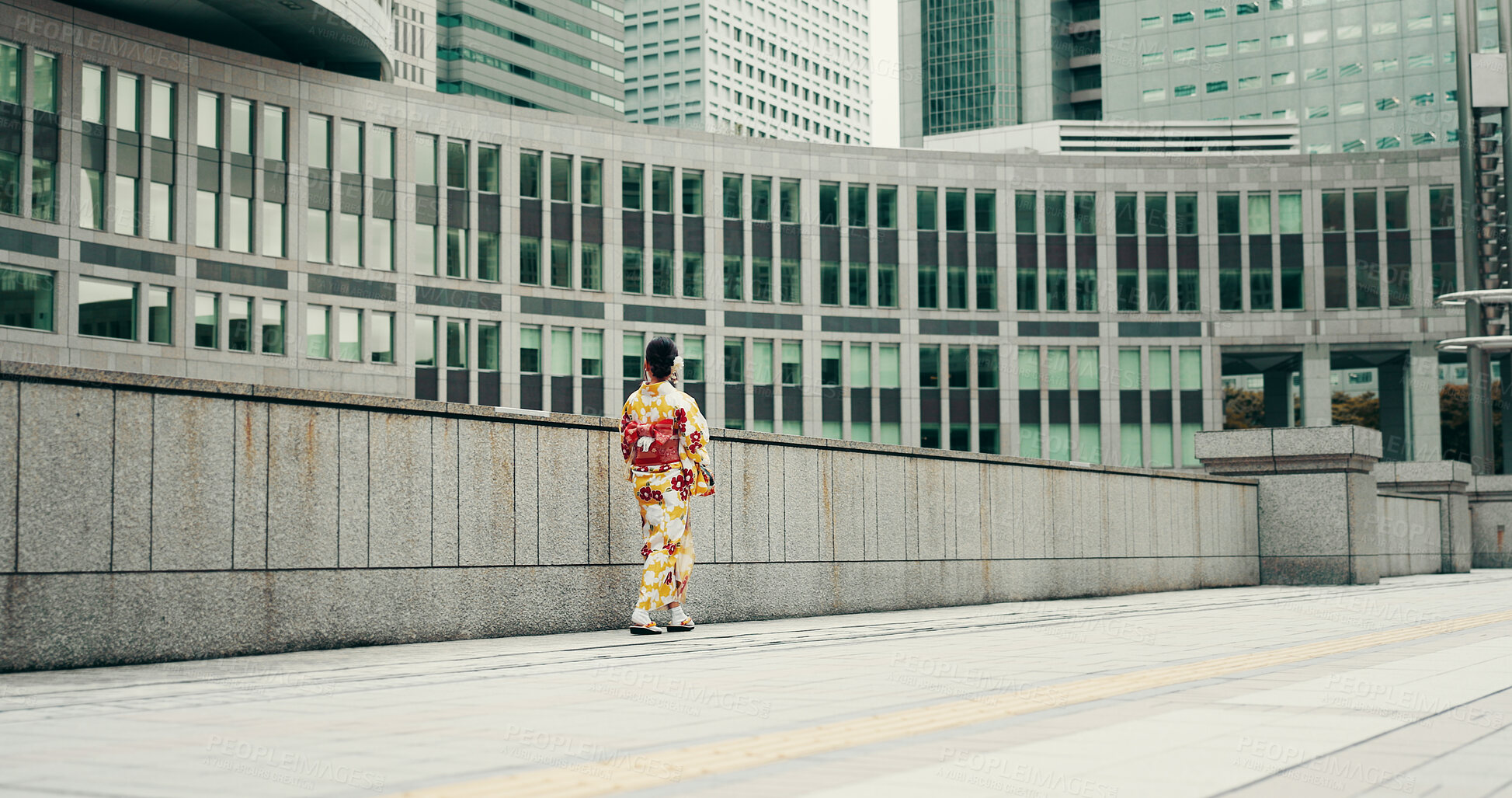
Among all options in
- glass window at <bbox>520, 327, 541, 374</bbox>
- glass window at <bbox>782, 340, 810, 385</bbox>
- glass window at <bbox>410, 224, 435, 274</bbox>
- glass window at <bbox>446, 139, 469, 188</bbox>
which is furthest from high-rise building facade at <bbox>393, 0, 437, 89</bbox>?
glass window at <bbox>410, 224, 435, 274</bbox>

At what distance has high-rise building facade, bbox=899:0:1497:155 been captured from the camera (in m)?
107

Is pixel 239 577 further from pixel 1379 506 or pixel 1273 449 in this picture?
pixel 1379 506

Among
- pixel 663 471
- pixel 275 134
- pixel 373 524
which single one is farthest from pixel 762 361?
pixel 373 524

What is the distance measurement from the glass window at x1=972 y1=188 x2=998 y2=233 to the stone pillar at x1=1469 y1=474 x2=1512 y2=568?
27.4 metres

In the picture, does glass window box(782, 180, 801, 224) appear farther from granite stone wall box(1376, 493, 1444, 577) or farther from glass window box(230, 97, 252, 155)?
granite stone wall box(1376, 493, 1444, 577)

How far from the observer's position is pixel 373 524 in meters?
10.0

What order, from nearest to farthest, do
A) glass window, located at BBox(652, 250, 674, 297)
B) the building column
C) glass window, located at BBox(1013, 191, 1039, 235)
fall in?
glass window, located at BBox(652, 250, 674, 297), the building column, glass window, located at BBox(1013, 191, 1039, 235)

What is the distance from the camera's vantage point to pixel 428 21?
126 metres

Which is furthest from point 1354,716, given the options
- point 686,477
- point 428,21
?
point 428,21

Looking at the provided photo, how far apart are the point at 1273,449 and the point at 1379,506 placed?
5.51 m

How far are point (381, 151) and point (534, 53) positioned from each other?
261 ft

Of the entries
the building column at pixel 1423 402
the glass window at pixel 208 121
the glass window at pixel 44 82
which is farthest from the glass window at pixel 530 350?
the building column at pixel 1423 402

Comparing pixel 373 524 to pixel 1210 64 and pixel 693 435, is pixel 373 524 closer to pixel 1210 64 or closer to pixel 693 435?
pixel 693 435

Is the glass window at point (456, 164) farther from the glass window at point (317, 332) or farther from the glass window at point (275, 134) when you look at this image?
the glass window at point (317, 332)
